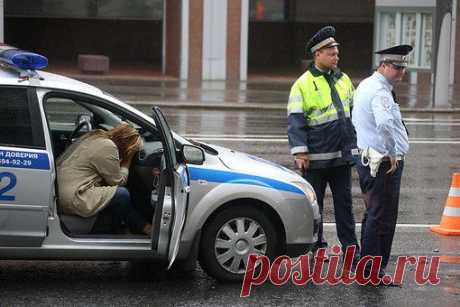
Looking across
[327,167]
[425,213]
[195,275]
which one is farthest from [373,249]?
[425,213]

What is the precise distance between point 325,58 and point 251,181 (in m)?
1.26

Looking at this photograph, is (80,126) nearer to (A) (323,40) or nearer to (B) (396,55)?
(A) (323,40)

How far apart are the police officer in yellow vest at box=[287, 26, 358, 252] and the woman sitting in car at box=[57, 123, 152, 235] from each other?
143cm

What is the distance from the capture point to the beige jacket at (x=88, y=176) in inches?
290

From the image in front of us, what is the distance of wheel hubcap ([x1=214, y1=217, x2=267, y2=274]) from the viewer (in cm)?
754

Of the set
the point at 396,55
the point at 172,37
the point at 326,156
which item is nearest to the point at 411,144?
the point at 326,156

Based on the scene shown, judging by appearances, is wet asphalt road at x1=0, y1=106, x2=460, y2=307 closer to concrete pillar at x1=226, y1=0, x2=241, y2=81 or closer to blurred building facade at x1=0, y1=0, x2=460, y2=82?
concrete pillar at x1=226, y1=0, x2=241, y2=81

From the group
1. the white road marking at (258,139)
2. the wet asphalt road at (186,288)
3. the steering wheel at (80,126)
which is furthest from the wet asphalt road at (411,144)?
the steering wheel at (80,126)

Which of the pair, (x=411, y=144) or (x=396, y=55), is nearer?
(x=396, y=55)

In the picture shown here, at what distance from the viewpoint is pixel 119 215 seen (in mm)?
7516

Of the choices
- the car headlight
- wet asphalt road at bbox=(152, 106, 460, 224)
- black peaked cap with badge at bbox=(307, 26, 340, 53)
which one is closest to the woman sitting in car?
the car headlight

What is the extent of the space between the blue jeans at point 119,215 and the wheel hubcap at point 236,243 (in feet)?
1.92

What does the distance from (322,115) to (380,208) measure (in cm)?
95

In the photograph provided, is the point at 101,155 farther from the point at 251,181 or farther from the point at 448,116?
the point at 448,116
